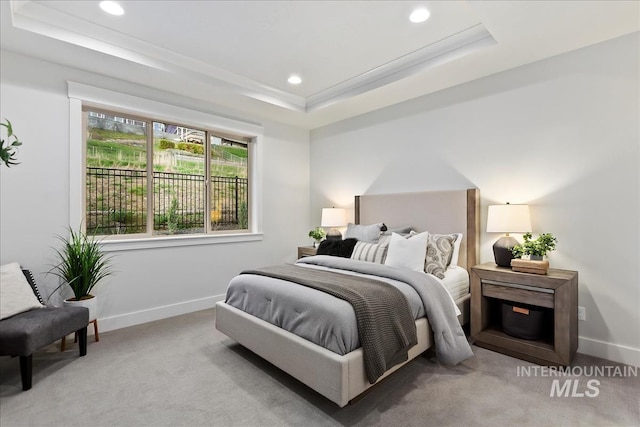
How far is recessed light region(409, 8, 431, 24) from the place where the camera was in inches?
94.2

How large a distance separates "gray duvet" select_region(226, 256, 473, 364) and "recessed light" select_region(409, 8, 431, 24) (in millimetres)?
2008

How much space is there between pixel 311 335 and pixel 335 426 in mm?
494

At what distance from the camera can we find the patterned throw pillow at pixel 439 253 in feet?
9.41

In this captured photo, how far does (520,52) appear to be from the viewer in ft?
8.94

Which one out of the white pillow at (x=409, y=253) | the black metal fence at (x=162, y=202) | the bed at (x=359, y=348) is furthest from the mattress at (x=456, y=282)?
the black metal fence at (x=162, y=202)

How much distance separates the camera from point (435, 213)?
3.51 metres

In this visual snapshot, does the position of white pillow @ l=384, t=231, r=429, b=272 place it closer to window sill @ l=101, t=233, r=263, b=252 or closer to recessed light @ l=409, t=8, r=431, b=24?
recessed light @ l=409, t=8, r=431, b=24

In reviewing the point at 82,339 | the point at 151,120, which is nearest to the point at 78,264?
the point at 82,339

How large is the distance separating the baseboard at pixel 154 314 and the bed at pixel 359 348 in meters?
1.10

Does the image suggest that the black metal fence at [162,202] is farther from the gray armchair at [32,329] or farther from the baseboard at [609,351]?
the baseboard at [609,351]

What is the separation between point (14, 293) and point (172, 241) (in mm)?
1451

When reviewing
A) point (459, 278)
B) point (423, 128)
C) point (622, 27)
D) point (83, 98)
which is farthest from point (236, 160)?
point (622, 27)

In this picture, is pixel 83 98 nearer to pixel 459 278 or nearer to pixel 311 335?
pixel 311 335

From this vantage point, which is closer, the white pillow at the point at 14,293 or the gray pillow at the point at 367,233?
the white pillow at the point at 14,293
